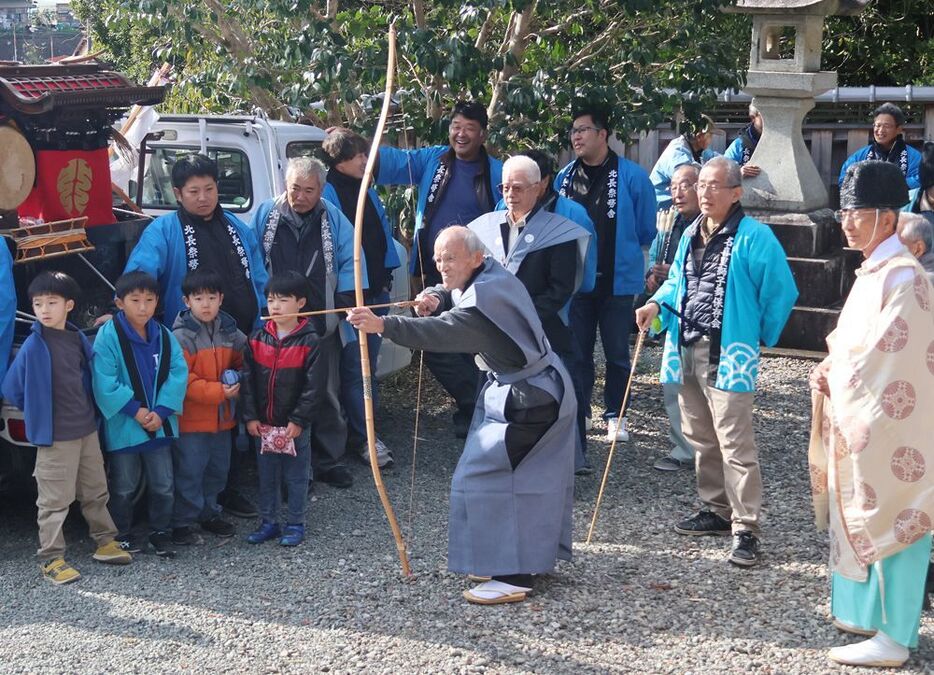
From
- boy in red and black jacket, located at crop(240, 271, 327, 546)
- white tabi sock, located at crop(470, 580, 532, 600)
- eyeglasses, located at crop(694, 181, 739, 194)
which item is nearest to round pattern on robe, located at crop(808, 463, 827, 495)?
white tabi sock, located at crop(470, 580, 532, 600)

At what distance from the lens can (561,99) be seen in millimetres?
7625

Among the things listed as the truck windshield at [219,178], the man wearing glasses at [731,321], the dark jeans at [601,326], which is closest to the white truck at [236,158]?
the truck windshield at [219,178]

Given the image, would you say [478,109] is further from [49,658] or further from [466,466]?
[49,658]

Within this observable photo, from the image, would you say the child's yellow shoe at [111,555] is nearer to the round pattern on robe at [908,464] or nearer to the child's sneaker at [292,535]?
the child's sneaker at [292,535]

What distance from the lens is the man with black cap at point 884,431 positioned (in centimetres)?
420

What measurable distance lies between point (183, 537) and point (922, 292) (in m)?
3.31

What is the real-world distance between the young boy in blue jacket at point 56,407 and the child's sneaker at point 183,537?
47cm

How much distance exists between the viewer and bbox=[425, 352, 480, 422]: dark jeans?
23.5 feet

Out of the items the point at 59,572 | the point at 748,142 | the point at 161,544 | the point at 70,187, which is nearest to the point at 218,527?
the point at 161,544

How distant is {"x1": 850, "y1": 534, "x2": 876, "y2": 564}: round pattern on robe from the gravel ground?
404 mm

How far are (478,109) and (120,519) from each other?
3008mm

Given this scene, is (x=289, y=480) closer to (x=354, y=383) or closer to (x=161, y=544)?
(x=161, y=544)

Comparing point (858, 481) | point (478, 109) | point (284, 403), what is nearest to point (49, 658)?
point (284, 403)

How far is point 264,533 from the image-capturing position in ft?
18.2
